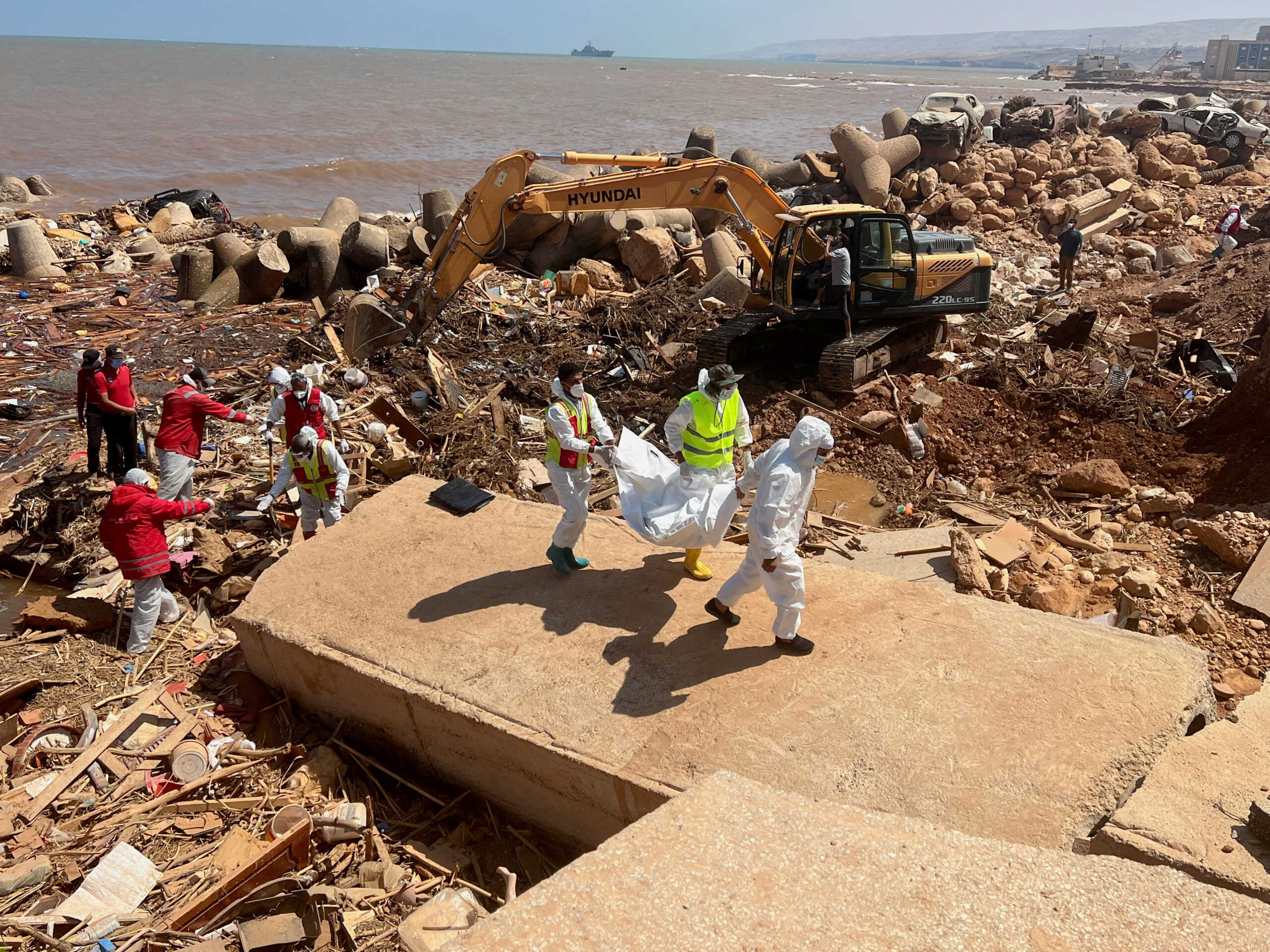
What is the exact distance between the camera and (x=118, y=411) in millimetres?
9195

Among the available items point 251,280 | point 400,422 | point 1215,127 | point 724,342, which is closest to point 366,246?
point 251,280

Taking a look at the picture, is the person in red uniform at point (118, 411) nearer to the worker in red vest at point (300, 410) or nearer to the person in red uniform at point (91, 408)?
the person in red uniform at point (91, 408)

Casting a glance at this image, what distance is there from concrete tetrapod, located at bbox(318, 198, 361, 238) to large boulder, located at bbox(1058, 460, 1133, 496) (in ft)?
44.4

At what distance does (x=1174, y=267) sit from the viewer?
58.3 feet

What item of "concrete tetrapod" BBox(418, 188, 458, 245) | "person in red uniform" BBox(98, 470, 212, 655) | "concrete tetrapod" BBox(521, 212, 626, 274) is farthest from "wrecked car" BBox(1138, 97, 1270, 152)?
"person in red uniform" BBox(98, 470, 212, 655)

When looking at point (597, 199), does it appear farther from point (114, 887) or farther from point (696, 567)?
point (114, 887)

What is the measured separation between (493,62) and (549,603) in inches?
6184

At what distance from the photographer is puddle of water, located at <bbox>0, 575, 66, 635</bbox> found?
7797mm

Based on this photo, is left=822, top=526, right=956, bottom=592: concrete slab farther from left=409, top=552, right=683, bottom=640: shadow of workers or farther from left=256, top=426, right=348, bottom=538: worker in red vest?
left=256, top=426, right=348, bottom=538: worker in red vest

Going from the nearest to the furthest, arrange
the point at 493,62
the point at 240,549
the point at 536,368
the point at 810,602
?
the point at 810,602
the point at 240,549
the point at 536,368
the point at 493,62

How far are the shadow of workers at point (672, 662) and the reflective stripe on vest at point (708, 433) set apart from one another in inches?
44.5

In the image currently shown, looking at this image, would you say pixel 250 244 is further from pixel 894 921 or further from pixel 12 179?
pixel 894 921

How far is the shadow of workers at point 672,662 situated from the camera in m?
5.41

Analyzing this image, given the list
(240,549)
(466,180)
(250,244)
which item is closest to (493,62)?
(466,180)
